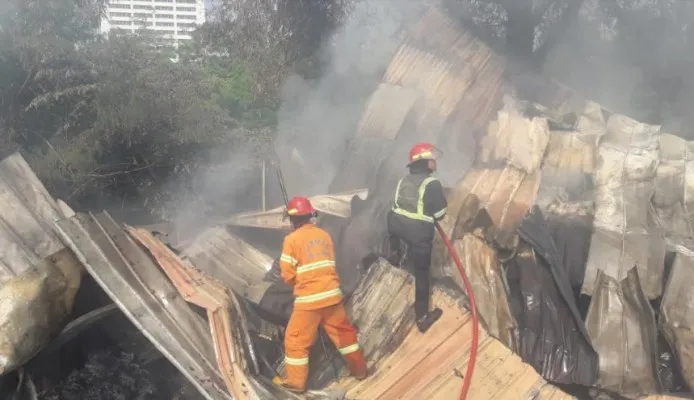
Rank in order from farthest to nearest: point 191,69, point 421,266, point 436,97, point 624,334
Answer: point 191,69 < point 436,97 < point 624,334 < point 421,266

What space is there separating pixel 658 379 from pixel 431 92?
4.06 meters

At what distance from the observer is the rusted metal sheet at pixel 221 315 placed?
421 cm

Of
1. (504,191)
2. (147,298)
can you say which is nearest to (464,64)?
(504,191)

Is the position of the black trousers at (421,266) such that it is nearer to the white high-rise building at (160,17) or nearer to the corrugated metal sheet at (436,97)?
the corrugated metal sheet at (436,97)

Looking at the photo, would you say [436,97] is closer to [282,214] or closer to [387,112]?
[387,112]

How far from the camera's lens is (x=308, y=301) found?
433 cm

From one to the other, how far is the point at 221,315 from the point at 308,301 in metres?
0.66

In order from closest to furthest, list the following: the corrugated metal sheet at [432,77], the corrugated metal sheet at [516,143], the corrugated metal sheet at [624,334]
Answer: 1. the corrugated metal sheet at [624,334]
2. the corrugated metal sheet at [516,143]
3. the corrugated metal sheet at [432,77]

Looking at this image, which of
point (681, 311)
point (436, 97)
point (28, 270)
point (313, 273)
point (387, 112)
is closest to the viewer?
point (28, 270)

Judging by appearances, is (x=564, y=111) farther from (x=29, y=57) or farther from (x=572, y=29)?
(x=29, y=57)

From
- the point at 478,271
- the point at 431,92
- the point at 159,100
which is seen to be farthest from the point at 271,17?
the point at 478,271

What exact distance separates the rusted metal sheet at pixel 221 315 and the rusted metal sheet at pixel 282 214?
1396 mm

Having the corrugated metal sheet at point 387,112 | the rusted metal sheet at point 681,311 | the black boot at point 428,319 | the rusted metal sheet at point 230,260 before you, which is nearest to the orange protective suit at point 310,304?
the black boot at point 428,319

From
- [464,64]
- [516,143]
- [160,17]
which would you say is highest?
[464,64]
